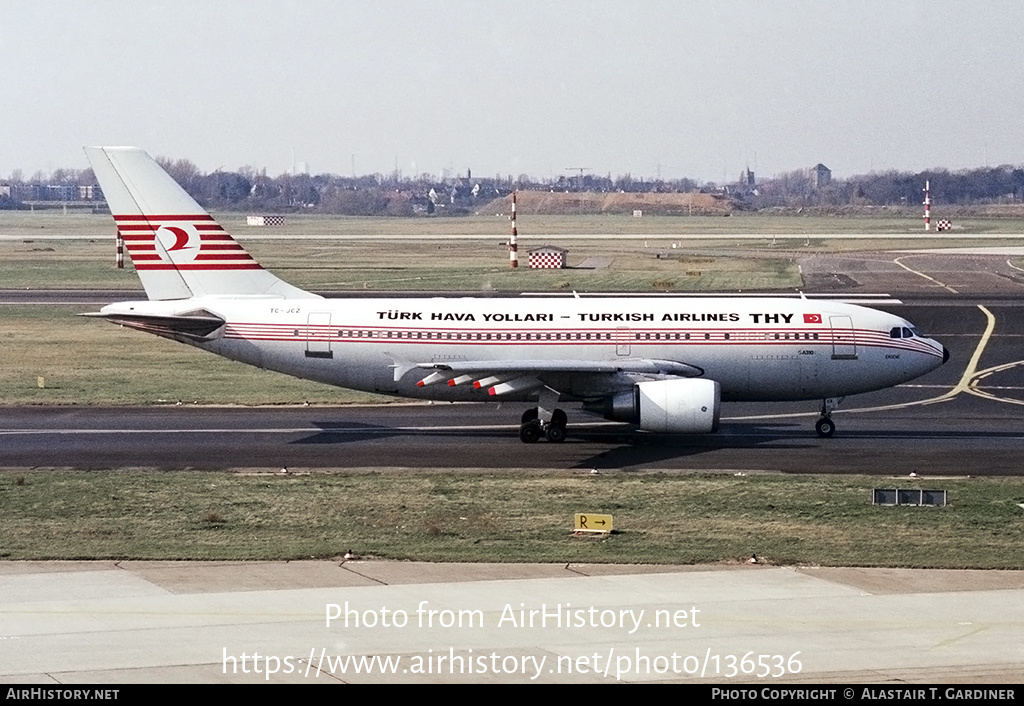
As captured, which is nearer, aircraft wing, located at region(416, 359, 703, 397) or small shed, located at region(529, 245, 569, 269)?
aircraft wing, located at region(416, 359, 703, 397)

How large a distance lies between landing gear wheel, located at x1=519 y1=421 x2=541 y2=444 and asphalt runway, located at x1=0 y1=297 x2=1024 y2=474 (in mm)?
285

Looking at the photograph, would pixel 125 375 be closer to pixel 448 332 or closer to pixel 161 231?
pixel 161 231

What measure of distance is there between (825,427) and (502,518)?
51.7ft

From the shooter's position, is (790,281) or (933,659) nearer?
(933,659)

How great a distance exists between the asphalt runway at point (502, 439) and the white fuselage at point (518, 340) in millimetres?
1938

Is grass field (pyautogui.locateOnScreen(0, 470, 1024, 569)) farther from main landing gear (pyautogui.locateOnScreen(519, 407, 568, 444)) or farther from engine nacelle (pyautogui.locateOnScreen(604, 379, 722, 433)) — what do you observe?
main landing gear (pyautogui.locateOnScreen(519, 407, 568, 444))

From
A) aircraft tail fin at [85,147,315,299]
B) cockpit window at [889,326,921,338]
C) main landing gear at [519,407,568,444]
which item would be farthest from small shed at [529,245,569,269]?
main landing gear at [519,407,568,444]

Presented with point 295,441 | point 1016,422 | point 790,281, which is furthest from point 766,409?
point 790,281

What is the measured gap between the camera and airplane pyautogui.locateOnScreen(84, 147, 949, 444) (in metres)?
40.4

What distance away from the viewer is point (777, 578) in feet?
82.0

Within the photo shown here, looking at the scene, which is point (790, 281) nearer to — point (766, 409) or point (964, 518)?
point (766, 409)

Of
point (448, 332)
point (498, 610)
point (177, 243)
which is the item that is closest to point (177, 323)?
point (177, 243)

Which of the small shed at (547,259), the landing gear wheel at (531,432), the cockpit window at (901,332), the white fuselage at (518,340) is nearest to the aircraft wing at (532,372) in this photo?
the white fuselage at (518,340)
